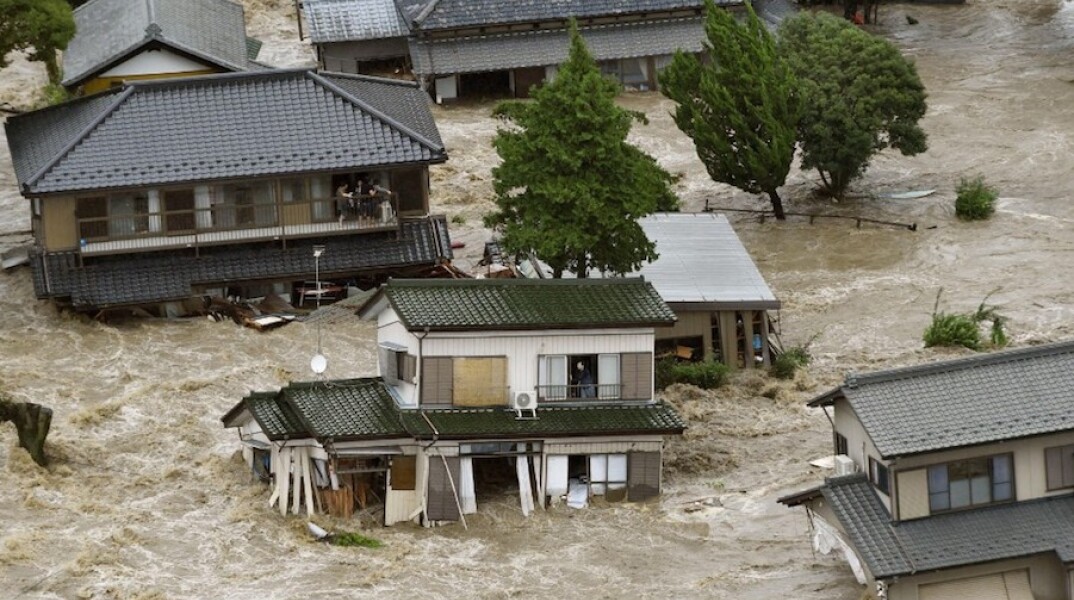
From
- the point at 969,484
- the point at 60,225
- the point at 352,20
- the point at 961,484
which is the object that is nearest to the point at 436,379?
the point at 961,484

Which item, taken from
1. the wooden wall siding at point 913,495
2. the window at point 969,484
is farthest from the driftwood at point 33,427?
the window at point 969,484

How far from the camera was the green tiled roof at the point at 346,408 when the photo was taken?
47.6 m

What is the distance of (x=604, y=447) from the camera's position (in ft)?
159

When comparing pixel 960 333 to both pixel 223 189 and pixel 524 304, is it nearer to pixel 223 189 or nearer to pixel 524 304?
pixel 524 304

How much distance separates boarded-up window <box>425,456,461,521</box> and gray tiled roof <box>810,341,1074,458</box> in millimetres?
8464

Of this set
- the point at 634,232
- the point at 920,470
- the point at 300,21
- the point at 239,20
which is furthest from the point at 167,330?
the point at 300,21

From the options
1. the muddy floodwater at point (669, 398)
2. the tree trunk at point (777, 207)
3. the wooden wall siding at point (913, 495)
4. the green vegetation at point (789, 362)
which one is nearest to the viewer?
the wooden wall siding at point (913, 495)

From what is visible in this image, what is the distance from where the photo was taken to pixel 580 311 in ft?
162

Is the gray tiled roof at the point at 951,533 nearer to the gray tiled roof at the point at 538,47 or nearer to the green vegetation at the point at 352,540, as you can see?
the green vegetation at the point at 352,540

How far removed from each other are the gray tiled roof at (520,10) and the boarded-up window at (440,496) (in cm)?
3343

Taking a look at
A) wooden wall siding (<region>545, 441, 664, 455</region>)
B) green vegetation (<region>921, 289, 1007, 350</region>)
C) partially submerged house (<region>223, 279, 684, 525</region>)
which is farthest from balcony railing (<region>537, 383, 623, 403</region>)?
green vegetation (<region>921, 289, 1007, 350</region>)

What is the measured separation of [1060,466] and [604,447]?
10.2m

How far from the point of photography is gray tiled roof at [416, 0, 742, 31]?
78812mm

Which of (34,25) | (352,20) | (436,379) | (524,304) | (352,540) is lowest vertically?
(352,540)
